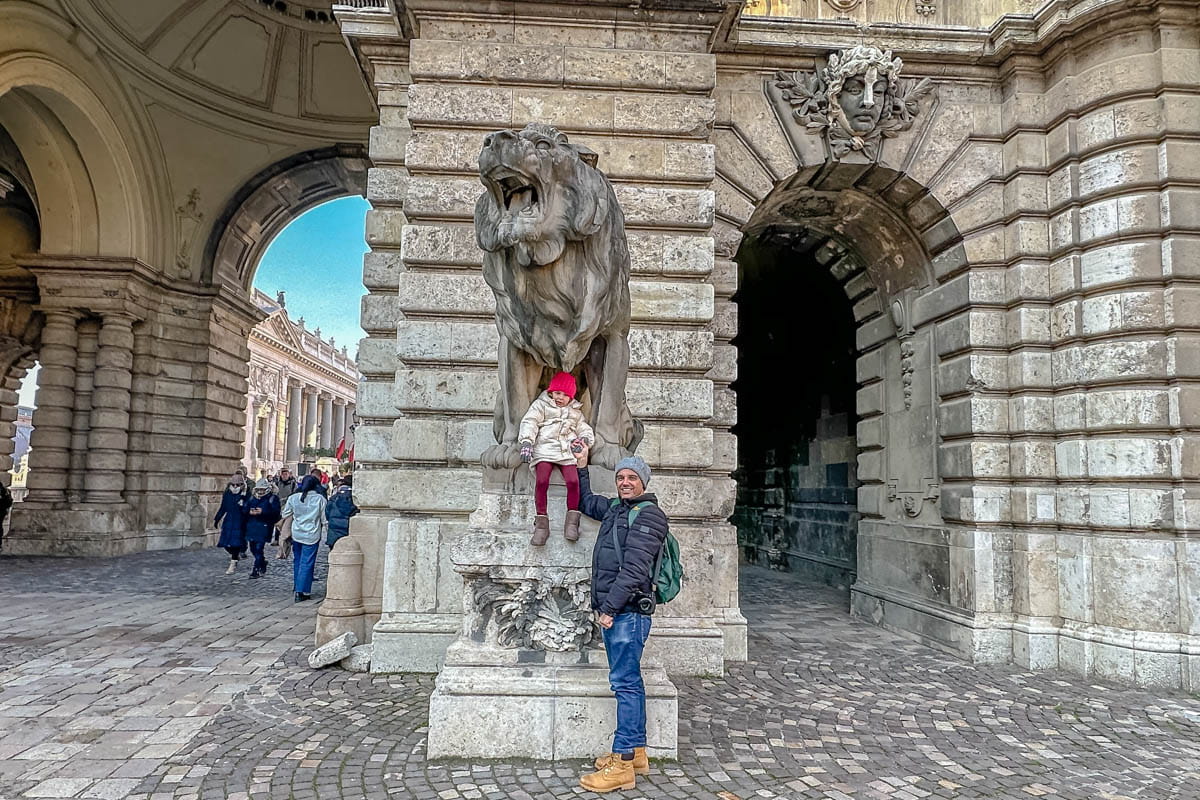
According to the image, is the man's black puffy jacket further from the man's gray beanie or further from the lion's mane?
the lion's mane

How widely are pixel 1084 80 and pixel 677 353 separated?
4859 mm

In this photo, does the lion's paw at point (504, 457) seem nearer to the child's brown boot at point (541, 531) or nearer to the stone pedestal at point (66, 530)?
the child's brown boot at point (541, 531)

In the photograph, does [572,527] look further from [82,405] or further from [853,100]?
[82,405]

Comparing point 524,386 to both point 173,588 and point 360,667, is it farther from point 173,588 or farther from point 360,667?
point 173,588

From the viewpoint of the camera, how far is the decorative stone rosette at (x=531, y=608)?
14.0 ft

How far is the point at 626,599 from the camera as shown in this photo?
3.74m

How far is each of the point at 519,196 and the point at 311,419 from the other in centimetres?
6912

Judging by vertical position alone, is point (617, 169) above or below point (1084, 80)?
below

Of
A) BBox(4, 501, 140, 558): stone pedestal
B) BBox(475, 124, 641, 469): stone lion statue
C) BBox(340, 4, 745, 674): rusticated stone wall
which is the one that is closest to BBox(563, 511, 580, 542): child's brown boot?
BBox(475, 124, 641, 469): stone lion statue

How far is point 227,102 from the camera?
58.7 ft

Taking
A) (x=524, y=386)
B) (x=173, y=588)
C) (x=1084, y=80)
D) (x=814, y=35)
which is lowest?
(x=173, y=588)

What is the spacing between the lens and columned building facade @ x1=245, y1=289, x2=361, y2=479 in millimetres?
52344

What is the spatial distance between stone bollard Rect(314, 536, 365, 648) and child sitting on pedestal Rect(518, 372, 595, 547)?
A: 324 cm

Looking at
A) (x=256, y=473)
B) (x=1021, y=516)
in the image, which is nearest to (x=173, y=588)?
(x=1021, y=516)
